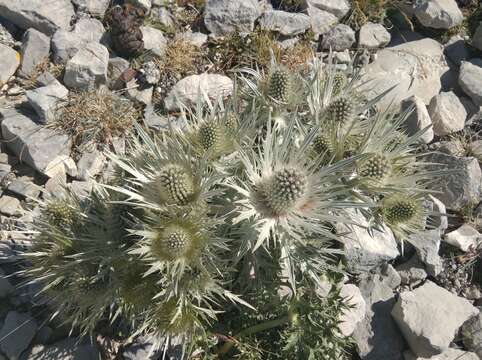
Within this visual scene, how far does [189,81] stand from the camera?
4.02 metres

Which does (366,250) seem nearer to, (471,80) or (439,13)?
(471,80)

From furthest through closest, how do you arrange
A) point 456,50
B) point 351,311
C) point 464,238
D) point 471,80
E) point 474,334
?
point 456,50 < point 471,80 < point 464,238 < point 474,334 < point 351,311

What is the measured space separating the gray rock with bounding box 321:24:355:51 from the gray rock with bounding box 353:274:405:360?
7.34 feet

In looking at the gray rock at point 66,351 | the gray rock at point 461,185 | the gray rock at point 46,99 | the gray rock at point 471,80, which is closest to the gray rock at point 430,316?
the gray rock at point 461,185

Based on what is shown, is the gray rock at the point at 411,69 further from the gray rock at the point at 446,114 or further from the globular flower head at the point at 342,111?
the globular flower head at the point at 342,111

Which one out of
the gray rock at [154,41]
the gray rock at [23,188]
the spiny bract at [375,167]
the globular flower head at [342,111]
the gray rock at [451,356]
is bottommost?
the gray rock at [451,356]

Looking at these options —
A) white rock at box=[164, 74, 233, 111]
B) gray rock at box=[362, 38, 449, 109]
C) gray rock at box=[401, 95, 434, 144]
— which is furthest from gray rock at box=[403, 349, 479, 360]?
white rock at box=[164, 74, 233, 111]

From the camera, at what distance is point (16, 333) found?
2.97m

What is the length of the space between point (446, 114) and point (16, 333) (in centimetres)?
372

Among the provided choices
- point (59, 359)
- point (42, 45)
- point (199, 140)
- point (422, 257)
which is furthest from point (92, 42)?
point (422, 257)

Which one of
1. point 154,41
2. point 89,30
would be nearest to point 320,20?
point 154,41

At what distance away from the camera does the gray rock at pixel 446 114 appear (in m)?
4.09

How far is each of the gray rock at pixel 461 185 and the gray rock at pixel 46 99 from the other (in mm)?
3054

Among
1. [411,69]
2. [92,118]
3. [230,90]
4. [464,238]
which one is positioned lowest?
[464,238]
